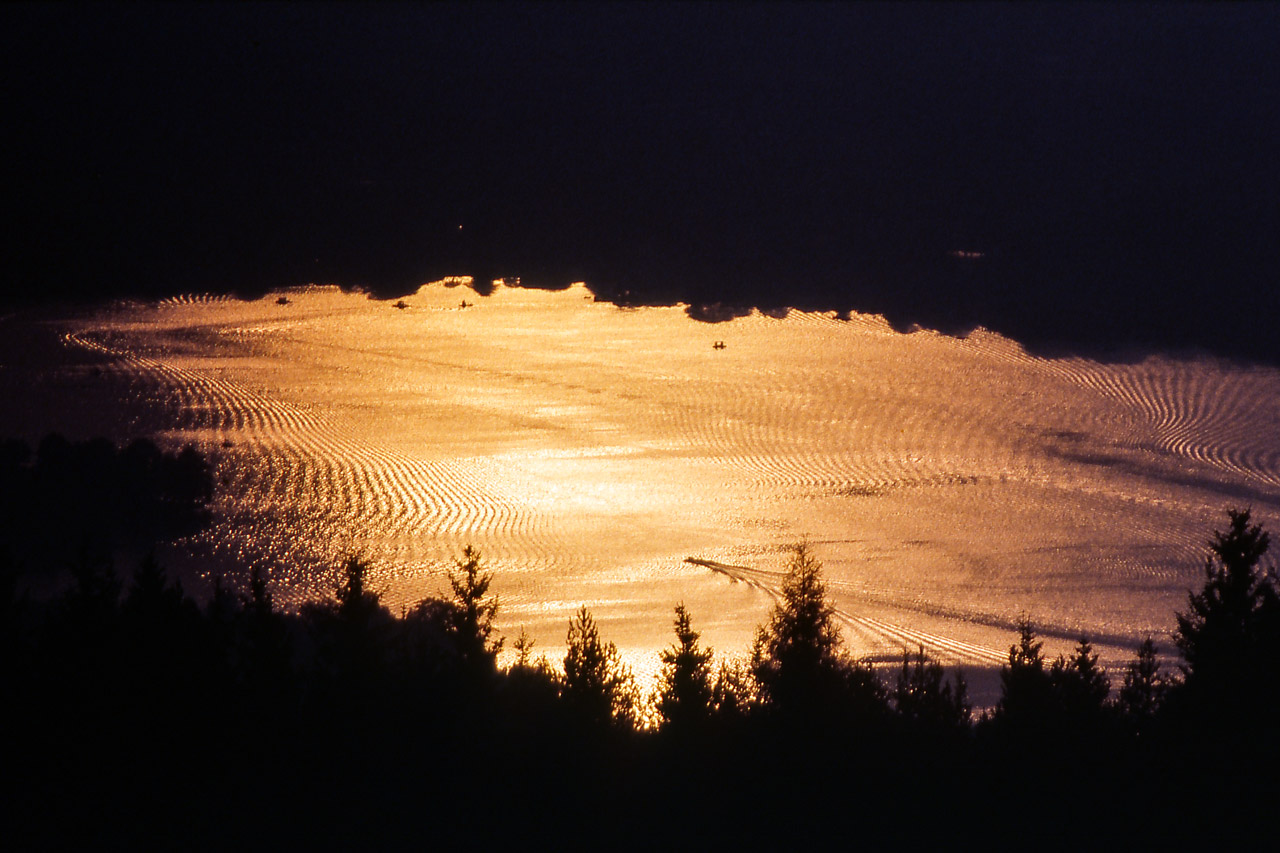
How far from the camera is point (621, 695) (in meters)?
5.60

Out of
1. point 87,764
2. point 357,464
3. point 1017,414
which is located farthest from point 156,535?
point 1017,414

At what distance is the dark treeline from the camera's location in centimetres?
451

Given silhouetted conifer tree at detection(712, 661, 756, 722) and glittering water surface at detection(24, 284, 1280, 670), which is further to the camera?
glittering water surface at detection(24, 284, 1280, 670)

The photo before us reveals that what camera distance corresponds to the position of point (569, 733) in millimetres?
5098

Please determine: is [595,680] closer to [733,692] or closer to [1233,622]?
[733,692]

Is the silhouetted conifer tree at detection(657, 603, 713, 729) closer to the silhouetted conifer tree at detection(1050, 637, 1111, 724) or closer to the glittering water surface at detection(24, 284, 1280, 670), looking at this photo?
the glittering water surface at detection(24, 284, 1280, 670)

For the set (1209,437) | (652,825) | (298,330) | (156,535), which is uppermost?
(298,330)

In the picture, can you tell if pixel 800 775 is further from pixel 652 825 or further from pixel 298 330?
pixel 298 330

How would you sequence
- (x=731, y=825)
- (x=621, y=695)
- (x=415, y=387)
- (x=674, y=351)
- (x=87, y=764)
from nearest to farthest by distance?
(x=731, y=825) → (x=87, y=764) → (x=621, y=695) → (x=415, y=387) → (x=674, y=351)

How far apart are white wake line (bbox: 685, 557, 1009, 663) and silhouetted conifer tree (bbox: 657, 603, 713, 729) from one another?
1.04 meters

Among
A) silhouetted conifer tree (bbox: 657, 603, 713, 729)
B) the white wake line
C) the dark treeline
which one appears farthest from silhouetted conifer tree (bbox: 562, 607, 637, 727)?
the white wake line

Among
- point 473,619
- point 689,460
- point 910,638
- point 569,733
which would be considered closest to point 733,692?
point 569,733

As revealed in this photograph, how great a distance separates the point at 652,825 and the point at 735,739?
2.38ft

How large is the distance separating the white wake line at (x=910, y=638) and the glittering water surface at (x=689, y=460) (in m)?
0.02
